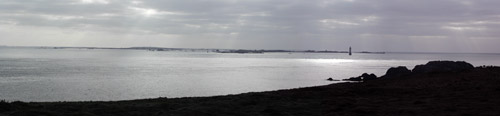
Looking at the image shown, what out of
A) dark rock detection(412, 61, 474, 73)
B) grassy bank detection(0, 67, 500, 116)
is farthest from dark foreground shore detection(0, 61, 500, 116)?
dark rock detection(412, 61, 474, 73)

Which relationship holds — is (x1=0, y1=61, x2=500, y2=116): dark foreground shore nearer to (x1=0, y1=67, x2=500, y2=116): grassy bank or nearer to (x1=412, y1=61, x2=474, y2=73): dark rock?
(x1=0, y1=67, x2=500, y2=116): grassy bank

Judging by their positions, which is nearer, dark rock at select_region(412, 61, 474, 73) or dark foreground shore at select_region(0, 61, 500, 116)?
dark foreground shore at select_region(0, 61, 500, 116)

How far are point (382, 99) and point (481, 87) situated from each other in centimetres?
490

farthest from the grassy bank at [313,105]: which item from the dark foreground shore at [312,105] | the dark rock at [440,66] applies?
the dark rock at [440,66]

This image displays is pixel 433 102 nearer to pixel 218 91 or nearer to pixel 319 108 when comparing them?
pixel 319 108

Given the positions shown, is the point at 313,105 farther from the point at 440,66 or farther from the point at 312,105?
the point at 440,66

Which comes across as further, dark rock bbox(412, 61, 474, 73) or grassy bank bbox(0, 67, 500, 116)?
dark rock bbox(412, 61, 474, 73)

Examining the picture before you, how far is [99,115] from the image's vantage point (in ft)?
45.9

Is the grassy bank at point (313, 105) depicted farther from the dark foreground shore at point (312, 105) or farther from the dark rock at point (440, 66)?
→ the dark rock at point (440, 66)

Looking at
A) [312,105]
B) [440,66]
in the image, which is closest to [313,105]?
[312,105]

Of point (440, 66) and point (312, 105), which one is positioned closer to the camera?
point (312, 105)

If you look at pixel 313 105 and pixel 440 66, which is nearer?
pixel 313 105

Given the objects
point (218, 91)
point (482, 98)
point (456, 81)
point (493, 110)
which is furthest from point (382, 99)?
point (218, 91)

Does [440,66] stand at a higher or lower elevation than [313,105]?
higher
